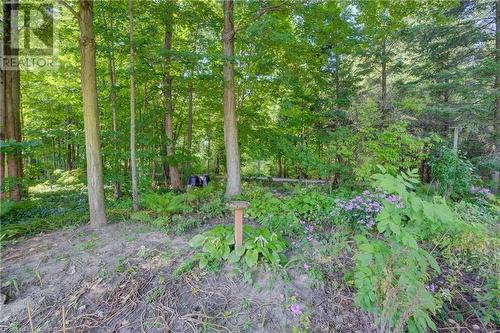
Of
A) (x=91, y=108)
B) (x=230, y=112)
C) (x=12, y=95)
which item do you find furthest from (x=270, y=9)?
(x=12, y=95)

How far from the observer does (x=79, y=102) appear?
7.47 metres

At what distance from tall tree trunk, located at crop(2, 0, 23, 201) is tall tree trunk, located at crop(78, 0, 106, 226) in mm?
2205

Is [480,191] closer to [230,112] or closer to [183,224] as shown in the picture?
[230,112]

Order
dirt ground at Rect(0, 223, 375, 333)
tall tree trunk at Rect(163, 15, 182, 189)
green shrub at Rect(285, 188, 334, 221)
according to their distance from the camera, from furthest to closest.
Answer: tall tree trunk at Rect(163, 15, 182, 189) < green shrub at Rect(285, 188, 334, 221) < dirt ground at Rect(0, 223, 375, 333)

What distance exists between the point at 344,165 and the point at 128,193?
216 inches

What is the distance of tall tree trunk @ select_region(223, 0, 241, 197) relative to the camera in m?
5.03

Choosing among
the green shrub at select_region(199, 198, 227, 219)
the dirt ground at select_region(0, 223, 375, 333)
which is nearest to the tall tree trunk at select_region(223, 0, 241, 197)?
the green shrub at select_region(199, 198, 227, 219)

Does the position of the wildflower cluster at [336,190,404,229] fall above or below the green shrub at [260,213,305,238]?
above

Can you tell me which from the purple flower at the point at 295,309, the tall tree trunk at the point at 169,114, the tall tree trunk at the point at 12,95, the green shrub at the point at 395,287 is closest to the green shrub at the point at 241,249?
the purple flower at the point at 295,309

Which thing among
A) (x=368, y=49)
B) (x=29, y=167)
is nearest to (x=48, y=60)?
(x=29, y=167)

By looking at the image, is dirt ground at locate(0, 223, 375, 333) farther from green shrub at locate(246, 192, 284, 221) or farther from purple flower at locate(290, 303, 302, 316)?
green shrub at locate(246, 192, 284, 221)

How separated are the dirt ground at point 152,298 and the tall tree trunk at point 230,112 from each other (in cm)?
255

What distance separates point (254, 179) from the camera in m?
9.75

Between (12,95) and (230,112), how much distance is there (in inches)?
188
